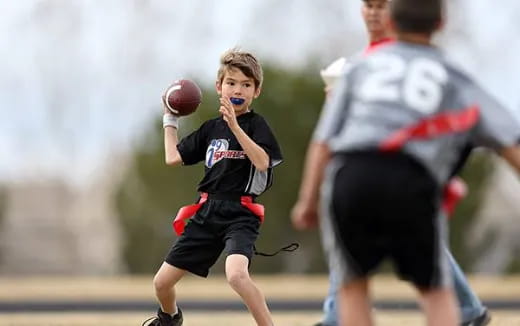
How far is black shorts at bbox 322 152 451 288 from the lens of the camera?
15.1 feet

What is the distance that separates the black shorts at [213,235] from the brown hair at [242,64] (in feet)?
2.36

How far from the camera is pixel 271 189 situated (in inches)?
1236

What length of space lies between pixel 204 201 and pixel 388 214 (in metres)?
2.69

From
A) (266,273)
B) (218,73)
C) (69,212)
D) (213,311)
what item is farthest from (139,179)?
(218,73)

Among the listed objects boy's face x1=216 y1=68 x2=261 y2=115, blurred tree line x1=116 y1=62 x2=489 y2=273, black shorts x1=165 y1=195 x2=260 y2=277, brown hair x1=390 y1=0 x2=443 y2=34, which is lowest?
blurred tree line x1=116 y1=62 x2=489 y2=273

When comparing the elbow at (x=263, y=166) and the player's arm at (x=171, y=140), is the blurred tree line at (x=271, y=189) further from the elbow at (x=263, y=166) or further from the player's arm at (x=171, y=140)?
the elbow at (x=263, y=166)

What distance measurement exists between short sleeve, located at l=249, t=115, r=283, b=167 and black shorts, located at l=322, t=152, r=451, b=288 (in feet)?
7.06

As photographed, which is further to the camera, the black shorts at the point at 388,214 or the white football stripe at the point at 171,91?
the white football stripe at the point at 171,91

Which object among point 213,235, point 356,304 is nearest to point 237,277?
point 213,235

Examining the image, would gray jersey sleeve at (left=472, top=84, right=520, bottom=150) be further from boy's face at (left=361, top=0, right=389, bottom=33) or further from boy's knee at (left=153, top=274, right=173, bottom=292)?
boy's knee at (left=153, top=274, right=173, bottom=292)

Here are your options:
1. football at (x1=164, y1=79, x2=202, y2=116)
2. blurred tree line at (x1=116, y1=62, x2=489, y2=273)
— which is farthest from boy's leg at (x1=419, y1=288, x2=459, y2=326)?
blurred tree line at (x1=116, y1=62, x2=489, y2=273)

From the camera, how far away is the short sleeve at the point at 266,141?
6949mm

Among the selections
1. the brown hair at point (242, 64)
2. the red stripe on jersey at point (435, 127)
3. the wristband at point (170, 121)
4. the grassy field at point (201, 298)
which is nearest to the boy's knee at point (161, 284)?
the wristband at point (170, 121)

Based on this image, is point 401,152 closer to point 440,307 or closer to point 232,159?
point 440,307
